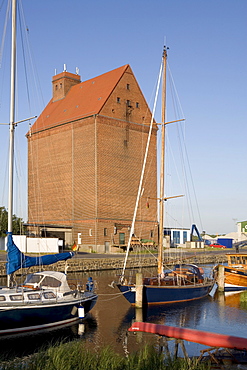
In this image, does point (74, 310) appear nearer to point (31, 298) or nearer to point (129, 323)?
point (31, 298)

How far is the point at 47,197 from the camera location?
3152 inches

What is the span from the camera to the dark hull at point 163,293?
3225 centimetres

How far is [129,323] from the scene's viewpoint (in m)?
27.9

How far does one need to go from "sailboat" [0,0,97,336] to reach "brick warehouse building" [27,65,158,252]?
43479mm

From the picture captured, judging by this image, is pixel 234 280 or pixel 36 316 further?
pixel 234 280

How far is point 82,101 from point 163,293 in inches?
2024

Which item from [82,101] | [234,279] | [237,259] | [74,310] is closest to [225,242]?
[82,101]

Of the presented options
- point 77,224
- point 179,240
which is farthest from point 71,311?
point 179,240

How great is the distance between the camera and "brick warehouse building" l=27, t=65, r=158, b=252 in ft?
237

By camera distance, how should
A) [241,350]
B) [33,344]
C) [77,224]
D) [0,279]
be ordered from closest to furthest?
[241,350] → [33,344] → [0,279] → [77,224]

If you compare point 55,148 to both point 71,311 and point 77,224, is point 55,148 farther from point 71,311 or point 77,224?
point 71,311

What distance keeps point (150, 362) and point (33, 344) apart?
29.8 feet

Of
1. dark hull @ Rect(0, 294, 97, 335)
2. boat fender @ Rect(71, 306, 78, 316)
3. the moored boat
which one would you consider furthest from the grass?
the moored boat

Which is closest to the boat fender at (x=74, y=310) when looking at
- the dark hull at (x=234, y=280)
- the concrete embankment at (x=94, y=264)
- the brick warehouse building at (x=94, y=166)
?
the dark hull at (x=234, y=280)
